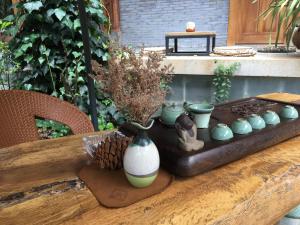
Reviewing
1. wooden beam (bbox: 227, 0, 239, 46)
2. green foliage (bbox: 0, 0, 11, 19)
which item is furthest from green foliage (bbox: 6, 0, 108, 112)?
wooden beam (bbox: 227, 0, 239, 46)

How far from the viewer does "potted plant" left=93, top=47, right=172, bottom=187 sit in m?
0.54

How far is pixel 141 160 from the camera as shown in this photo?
54cm

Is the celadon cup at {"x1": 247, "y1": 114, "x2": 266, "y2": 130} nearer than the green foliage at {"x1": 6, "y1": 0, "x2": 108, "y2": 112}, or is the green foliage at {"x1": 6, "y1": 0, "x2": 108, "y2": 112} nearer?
the celadon cup at {"x1": 247, "y1": 114, "x2": 266, "y2": 130}

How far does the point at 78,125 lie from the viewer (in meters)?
1.19

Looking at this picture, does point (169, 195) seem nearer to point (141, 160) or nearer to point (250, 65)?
point (141, 160)

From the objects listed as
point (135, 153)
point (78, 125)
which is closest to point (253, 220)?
point (135, 153)

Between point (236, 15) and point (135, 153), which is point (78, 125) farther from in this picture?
point (236, 15)

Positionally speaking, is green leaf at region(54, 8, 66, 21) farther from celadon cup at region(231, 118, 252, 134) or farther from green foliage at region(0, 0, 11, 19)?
celadon cup at region(231, 118, 252, 134)

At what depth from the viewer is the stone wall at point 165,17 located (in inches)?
167

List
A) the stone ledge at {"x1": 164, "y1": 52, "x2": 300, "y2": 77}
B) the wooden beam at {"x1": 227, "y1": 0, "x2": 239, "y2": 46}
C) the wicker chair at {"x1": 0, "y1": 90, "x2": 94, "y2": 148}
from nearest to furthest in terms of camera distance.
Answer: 1. the wicker chair at {"x1": 0, "y1": 90, "x2": 94, "y2": 148}
2. the stone ledge at {"x1": 164, "y1": 52, "x2": 300, "y2": 77}
3. the wooden beam at {"x1": 227, "y1": 0, "x2": 239, "y2": 46}

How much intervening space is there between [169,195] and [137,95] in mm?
222

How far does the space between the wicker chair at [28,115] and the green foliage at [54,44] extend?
104 cm

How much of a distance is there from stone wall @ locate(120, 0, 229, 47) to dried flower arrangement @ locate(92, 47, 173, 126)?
13.0 ft

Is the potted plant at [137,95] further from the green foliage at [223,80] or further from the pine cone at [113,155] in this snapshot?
the green foliage at [223,80]
